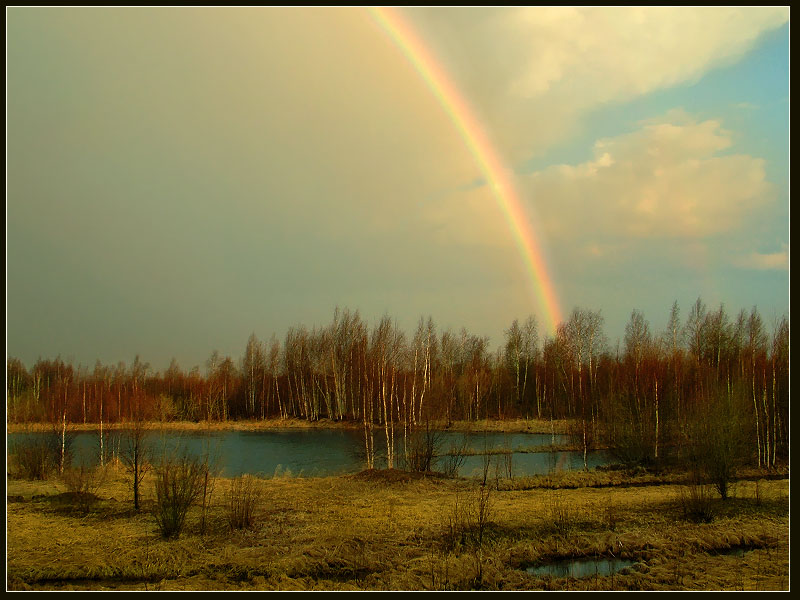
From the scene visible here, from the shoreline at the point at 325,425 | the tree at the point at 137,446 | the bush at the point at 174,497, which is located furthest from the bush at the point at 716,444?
the shoreline at the point at 325,425

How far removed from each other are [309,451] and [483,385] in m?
18.2

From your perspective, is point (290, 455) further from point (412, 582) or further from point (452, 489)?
point (412, 582)

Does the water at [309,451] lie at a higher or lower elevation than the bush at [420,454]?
lower

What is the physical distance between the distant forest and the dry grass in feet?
9.45

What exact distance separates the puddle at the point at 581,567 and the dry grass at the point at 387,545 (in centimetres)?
18

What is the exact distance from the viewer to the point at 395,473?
59.7 ft

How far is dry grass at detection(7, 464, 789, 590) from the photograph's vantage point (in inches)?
334

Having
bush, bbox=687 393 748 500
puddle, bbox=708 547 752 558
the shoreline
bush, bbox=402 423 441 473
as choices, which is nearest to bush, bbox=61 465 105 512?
bush, bbox=402 423 441 473

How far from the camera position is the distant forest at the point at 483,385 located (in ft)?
71.5

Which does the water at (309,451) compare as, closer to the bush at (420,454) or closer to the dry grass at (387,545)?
the bush at (420,454)

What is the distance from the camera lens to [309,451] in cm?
3050

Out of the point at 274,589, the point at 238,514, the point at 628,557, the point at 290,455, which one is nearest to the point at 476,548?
the point at 628,557

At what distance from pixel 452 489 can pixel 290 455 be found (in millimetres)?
14238

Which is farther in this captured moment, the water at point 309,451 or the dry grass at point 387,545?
the water at point 309,451
